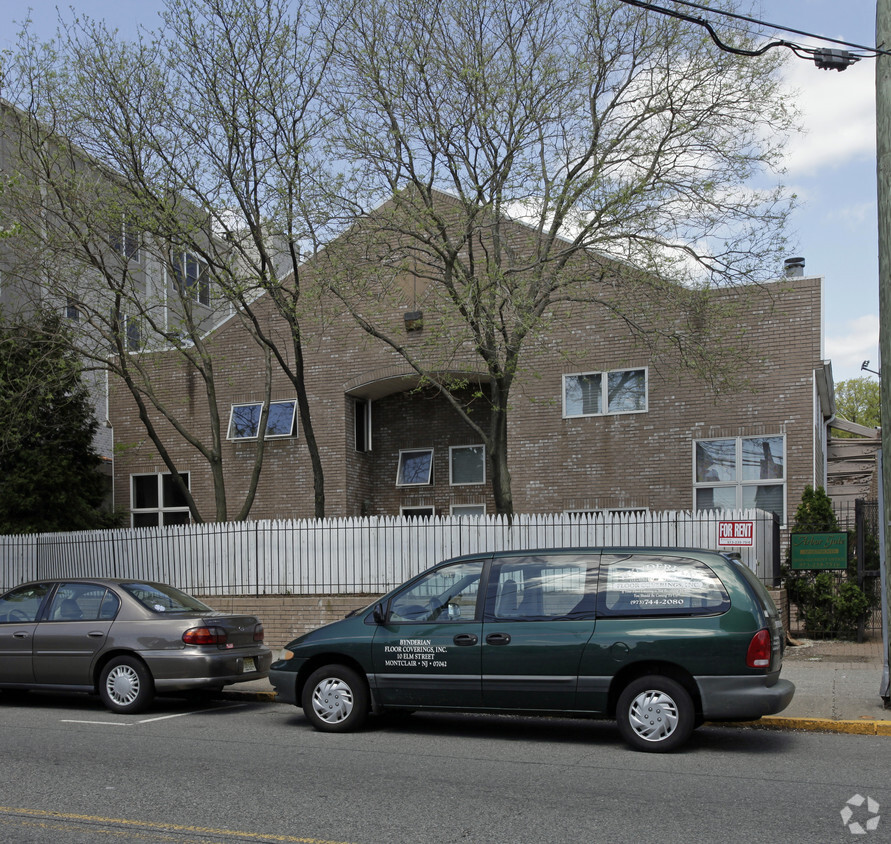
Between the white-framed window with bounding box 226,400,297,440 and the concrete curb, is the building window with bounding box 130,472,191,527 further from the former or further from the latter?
the concrete curb

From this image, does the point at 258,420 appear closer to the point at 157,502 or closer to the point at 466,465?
the point at 157,502

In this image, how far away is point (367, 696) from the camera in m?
9.45

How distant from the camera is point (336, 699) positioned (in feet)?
31.1

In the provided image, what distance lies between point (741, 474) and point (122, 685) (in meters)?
12.2

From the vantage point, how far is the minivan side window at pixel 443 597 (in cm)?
926

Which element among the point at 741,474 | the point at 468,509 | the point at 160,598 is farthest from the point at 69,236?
the point at 741,474

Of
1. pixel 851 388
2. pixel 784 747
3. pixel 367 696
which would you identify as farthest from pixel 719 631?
pixel 851 388

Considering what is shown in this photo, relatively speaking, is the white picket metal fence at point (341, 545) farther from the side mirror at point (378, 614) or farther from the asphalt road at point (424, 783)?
the side mirror at point (378, 614)

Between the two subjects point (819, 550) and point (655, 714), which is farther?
point (819, 550)

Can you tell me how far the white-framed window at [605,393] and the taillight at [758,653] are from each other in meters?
11.8

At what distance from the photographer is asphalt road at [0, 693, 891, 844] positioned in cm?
594

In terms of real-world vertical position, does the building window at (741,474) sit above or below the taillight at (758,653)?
above

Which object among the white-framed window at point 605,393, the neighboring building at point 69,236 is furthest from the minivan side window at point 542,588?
the white-framed window at point 605,393

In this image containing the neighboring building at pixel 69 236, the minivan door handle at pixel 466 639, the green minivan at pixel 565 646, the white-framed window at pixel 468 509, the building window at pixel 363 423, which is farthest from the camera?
the building window at pixel 363 423
